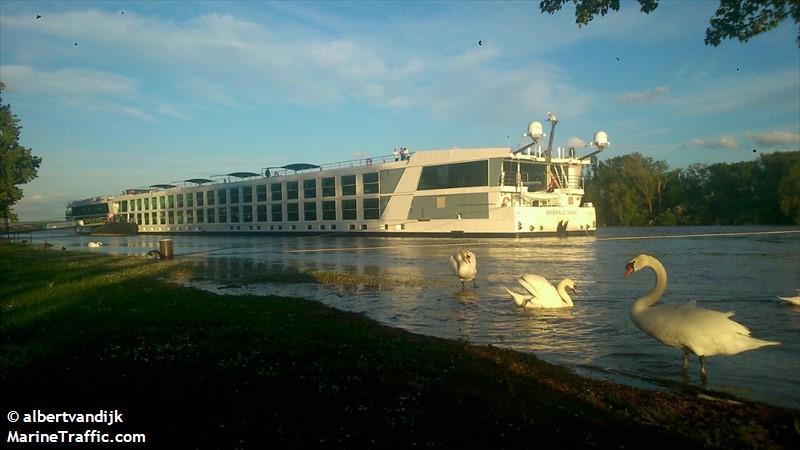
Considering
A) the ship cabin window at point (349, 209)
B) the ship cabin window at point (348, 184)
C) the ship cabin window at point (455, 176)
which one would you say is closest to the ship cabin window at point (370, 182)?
the ship cabin window at point (348, 184)

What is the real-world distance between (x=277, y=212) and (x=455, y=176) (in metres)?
33.9

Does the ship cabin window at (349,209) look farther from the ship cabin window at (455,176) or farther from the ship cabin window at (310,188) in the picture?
the ship cabin window at (455,176)

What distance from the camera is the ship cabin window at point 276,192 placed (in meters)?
82.8

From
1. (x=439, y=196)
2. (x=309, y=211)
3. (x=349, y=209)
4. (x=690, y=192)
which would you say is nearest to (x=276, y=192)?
(x=309, y=211)

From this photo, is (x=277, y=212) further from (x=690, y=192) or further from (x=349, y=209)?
(x=690, y=192)

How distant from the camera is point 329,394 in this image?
18.6 feet

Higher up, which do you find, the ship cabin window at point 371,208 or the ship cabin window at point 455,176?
the ship cabin window at point 455,176

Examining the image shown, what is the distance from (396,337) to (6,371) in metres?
5.27

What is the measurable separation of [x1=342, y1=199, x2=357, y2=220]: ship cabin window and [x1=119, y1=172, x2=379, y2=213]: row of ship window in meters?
1.16

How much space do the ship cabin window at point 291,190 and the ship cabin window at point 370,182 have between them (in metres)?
14.7

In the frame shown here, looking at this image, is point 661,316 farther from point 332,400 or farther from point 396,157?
point 396,157

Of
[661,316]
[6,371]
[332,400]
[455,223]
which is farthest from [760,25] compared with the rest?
[455,223]

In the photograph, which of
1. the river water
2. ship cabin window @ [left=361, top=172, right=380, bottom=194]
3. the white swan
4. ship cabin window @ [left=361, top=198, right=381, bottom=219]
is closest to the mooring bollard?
the river water

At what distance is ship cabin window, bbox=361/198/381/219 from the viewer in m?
68.2
